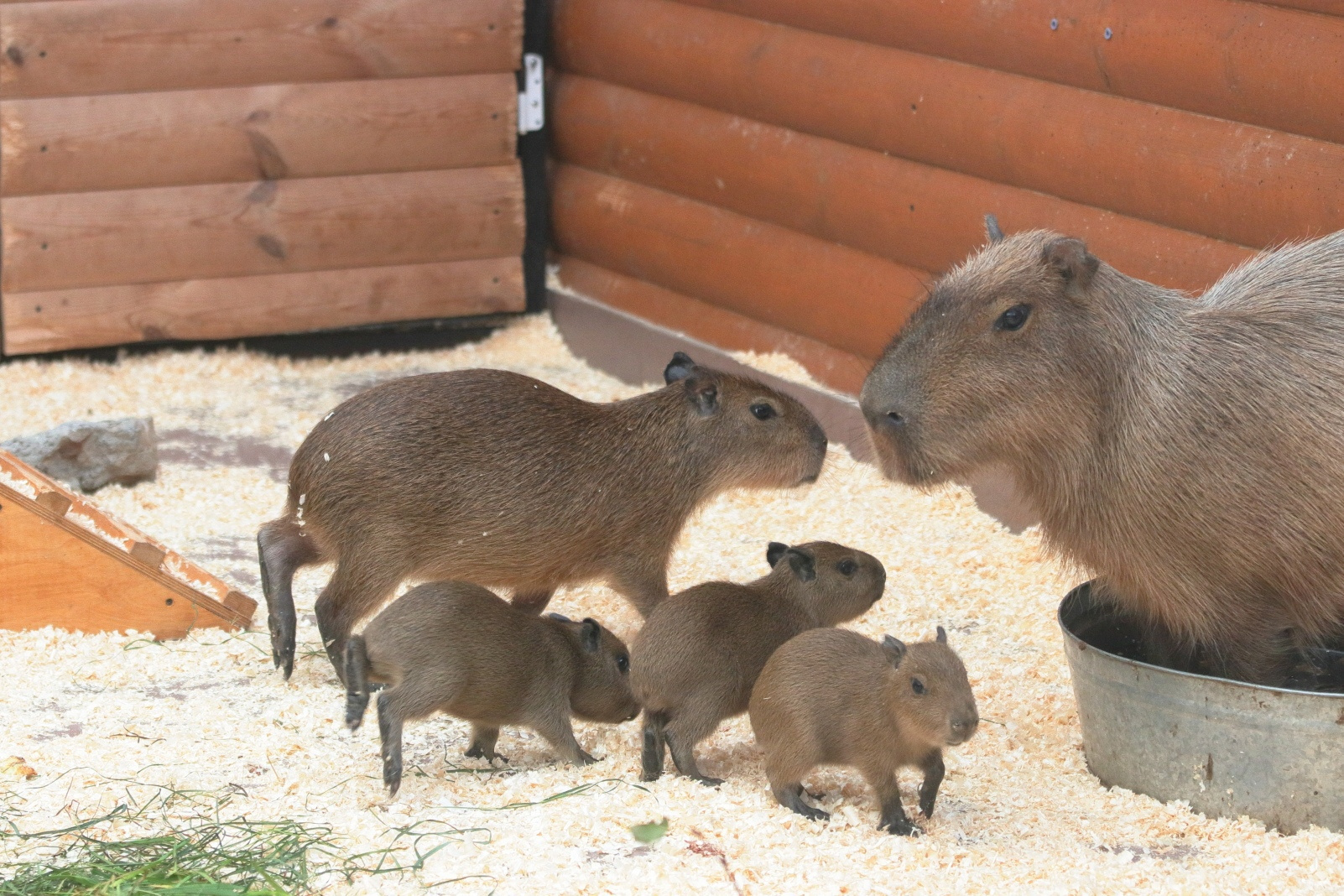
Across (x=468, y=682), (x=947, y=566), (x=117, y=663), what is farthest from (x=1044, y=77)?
(x=117, y=663)

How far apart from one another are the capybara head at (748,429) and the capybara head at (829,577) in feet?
1.87

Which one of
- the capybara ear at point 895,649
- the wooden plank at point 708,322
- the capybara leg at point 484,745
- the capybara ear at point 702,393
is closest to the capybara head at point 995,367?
the capybara ear at point 895,649

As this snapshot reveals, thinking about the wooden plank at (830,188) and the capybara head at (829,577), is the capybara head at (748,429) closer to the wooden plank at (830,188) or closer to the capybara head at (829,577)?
the capybara head at (829,577)


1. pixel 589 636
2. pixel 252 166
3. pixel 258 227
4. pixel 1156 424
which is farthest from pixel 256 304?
pixel 1156 424

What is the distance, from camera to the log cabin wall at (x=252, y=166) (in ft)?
23.1

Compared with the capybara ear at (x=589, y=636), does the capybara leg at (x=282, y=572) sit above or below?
below

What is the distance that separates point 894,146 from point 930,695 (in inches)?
119

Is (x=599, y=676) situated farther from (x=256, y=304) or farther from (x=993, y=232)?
(x=256, y=304)

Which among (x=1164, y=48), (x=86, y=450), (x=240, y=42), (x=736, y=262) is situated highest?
(x=1164, y=48)

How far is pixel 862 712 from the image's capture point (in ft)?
11.2

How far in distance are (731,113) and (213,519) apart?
107 inches

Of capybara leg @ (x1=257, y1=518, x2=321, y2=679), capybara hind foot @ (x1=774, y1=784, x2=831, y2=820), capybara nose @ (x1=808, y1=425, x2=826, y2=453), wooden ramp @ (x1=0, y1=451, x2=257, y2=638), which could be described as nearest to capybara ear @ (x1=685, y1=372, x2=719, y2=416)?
capybara nose @ (x1=808, y1=425, x2=826, y2=453)

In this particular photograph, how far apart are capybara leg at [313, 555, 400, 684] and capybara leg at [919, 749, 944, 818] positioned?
1524 mm

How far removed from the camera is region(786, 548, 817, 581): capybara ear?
12.9 feet
